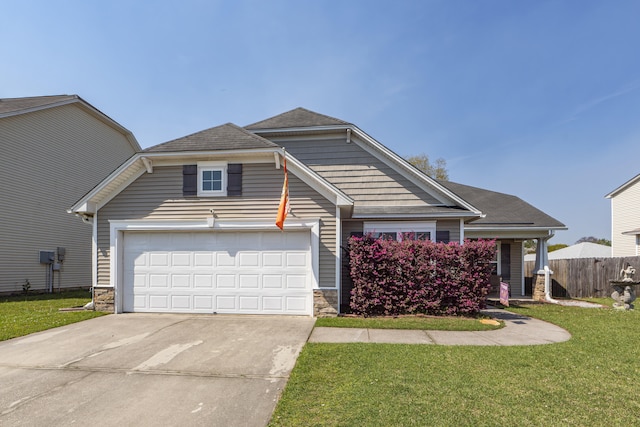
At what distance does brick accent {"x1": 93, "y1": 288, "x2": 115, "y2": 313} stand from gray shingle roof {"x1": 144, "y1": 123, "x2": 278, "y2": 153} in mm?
3961

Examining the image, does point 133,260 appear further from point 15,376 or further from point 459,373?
point 459,373

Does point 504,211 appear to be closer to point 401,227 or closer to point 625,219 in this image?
point 401,227

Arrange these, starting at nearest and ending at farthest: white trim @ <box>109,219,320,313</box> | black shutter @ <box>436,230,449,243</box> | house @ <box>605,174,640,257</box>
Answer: white trim @ <box>109,219,320,313</box>, black shutter @ <box>436,230,449,243</box>, house @ <box>605,174,640,257</box>

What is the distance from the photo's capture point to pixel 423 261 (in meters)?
8.68

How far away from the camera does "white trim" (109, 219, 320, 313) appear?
877 centimetres

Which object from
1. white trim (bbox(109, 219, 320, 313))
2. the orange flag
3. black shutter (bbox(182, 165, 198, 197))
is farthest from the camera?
black shutter (bbox(182, 165, 198, 197))

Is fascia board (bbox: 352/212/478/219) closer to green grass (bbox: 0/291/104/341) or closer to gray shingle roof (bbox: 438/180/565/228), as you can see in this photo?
gray shingle roof (bbox: 438/180/565/228)

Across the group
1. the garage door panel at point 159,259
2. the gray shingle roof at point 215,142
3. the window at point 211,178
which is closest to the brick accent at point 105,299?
the garage door panel at point 159,259

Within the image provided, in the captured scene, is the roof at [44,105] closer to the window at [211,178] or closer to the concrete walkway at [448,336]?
the window at [211,178]

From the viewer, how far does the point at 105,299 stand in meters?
9.17

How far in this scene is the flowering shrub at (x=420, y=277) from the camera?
8.60m

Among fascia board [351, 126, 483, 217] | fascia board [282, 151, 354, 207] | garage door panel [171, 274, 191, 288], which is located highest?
fascia board [351, 126, 483, 217]

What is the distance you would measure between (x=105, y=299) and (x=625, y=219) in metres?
27.1

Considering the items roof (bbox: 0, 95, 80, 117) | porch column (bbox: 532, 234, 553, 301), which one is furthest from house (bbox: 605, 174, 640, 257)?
roof (bbox: 0, 95, 80, 117)
